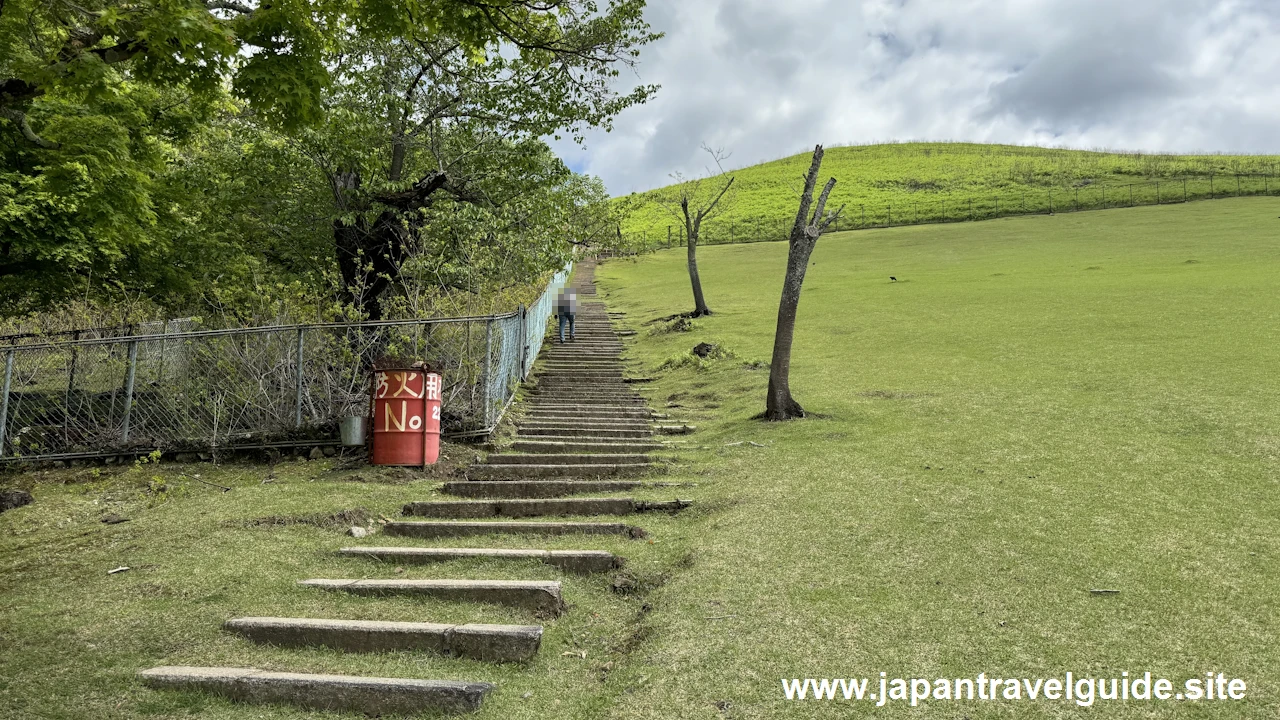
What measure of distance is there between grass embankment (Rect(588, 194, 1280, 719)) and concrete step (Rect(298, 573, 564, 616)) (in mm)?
760

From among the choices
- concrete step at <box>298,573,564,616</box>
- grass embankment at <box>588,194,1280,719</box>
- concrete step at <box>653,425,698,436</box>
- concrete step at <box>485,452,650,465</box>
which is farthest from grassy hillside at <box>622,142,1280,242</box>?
concrete step at <box>298,573,564,616</box>

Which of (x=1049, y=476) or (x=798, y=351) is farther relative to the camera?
(x=798, y=351)

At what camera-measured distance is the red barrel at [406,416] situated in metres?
8.42

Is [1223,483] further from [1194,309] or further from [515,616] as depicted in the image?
[1194,309]

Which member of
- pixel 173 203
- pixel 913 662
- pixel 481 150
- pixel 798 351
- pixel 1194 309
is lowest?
pixel 913 662

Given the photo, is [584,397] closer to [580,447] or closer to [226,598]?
[580,447]

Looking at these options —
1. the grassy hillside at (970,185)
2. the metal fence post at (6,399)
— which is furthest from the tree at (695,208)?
the metal fence post at (6,399)

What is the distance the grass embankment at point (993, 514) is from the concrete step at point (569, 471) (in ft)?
2.56

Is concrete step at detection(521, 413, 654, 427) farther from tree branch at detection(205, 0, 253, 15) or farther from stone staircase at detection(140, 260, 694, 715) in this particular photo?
tree branch at detection(205, 0, 253, 15)

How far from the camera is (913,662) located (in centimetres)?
388

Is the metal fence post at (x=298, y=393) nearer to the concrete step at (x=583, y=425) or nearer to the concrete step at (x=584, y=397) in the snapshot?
the concrete step at (x=583, y=425)

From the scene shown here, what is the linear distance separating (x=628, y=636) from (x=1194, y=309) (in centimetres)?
1696

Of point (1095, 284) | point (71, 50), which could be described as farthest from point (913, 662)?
point (1095, 284)

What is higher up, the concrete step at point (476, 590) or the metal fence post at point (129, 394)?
the metal fence post at point (129, 394)
